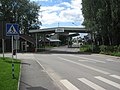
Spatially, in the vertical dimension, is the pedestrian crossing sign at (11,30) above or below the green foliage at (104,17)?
below

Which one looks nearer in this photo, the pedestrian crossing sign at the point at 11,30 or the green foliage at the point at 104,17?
the pedestrian crossing sign at the point at 11,30

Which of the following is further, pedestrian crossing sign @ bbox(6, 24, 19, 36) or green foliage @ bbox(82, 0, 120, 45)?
green foliage @ bbox(82, 0, 120, 45)

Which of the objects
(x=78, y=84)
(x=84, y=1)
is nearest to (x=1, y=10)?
(x=84, y=1)

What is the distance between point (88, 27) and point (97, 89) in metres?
40.4

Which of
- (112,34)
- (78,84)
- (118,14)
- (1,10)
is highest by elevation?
(1,10)

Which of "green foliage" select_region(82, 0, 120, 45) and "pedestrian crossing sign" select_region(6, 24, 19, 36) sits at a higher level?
"green foliage" select_region(82, 0, 120, 45)

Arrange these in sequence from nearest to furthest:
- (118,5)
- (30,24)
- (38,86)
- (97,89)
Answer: (97,89) < (38,86) < (118,5) < (30,24)

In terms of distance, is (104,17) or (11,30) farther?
(104,17)

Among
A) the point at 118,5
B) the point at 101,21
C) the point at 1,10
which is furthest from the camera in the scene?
the point at 1,10

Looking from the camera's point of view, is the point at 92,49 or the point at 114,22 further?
the point at 92,49

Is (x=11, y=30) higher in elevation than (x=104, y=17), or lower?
lower

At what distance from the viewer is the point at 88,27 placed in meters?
51.8

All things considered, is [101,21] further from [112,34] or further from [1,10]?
[1,10]

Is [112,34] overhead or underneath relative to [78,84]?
overhead
